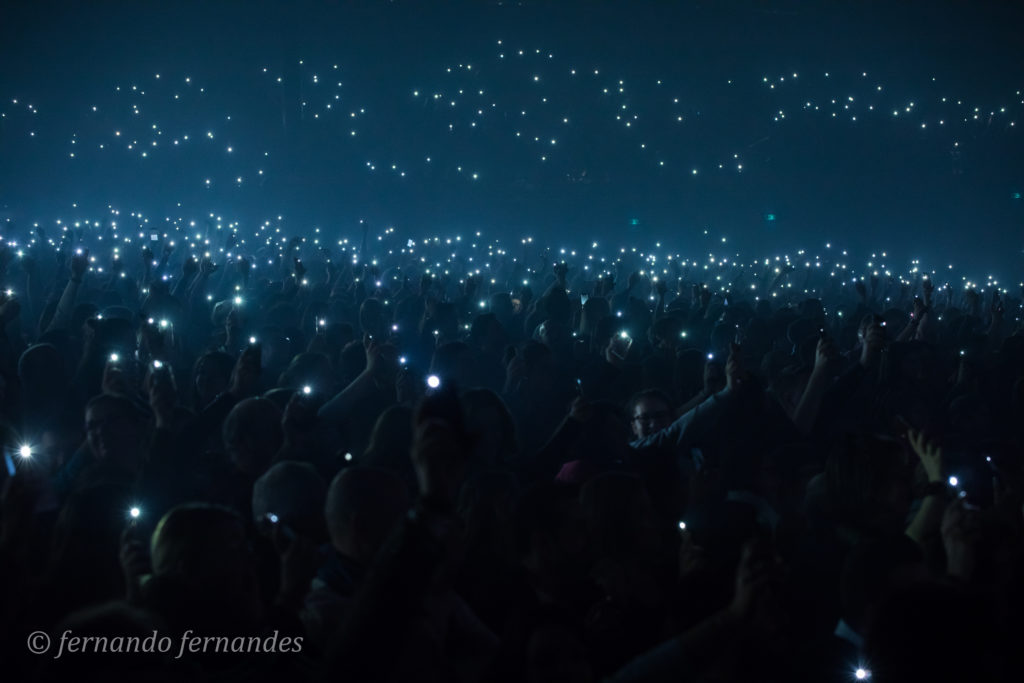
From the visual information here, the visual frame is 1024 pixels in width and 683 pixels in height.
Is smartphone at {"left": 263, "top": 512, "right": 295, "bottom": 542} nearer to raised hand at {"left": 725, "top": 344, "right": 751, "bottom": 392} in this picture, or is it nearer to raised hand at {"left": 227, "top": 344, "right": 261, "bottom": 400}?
raised hand at {"left": 227, "top": 344, "right": 261, "bottom": 400}

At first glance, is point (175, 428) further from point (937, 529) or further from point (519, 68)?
point (519, 68)

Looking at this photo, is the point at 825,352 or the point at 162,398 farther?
the point at 825,352

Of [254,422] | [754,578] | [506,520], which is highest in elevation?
[754,578]

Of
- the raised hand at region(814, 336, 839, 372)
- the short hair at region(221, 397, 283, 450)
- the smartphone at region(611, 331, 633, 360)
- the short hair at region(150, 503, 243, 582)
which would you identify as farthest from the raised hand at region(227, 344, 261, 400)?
the raised hand at region(814, 336, 839, 372)

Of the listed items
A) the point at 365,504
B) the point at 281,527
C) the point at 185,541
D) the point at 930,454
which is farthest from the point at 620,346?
the point at 185,541

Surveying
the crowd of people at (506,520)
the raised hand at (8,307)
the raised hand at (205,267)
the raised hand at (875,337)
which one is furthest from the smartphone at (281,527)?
the raised hand at (205,267)

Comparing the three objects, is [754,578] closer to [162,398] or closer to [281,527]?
[281,527]

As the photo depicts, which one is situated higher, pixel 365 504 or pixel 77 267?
pixel 77 267

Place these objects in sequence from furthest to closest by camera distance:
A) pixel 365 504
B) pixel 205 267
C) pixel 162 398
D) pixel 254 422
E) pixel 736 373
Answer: pixel 205 267 < pixel 736 373 < pixel 254 422 < pixel 162 398 < pixel 365 504

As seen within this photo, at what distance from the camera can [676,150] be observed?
31281mm

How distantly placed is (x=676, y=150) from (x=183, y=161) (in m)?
24.8

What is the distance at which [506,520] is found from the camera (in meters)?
3.24

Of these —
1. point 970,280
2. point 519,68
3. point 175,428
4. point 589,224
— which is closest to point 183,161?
point 519,68

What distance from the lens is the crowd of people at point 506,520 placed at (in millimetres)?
1887
